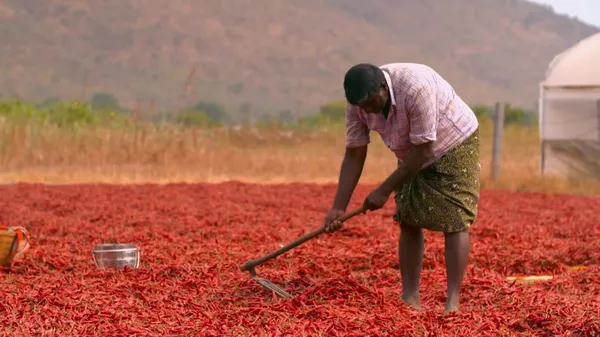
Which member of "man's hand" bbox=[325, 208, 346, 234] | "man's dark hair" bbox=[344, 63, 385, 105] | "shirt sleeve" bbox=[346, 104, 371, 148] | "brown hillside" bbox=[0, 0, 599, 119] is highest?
"brown hillside" bbox=[0, 0, 599, 119]

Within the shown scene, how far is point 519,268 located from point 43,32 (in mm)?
90452

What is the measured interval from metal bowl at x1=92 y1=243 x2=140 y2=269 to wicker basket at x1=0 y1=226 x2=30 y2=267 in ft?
1.59

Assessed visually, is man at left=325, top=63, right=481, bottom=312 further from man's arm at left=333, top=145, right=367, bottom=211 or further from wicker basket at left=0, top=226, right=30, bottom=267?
wicker basket at left=0, top=226, right=30, bottom=267

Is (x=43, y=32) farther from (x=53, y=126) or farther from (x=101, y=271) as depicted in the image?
(x=101, y=271)

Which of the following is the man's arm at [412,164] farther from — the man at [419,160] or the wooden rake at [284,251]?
A: the wooden rake at [284,251]

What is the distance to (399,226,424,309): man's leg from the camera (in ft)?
18.6

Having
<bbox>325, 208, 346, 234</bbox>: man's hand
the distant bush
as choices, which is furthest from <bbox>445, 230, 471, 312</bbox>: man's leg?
the distant bush

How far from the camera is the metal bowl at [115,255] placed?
691 cm

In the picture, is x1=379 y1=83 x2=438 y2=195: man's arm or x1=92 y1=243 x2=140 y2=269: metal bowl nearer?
x1=379 y1=83 x2=438 y2=195: man's arm

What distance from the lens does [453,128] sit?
17.7 ft

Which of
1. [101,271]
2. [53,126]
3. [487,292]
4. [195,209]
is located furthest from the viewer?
[53,126]

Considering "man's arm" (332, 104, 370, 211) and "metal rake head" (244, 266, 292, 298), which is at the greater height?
"man's arm" (332, 104, 370, 211)

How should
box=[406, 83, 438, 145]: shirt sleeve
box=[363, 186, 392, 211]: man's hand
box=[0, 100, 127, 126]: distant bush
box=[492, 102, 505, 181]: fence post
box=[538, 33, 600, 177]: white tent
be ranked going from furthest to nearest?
box=[0, 100, 127, 126]: distant bush
box=[538, 33, 600, 177]: white tent
box=[492, 102, 505, 181]: fence post
box=[363, 186, 392, 211]: man's hand
box=[406, 83, 438, 145]: shirt sleeve

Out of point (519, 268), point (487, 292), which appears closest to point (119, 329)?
point (487, 292)
